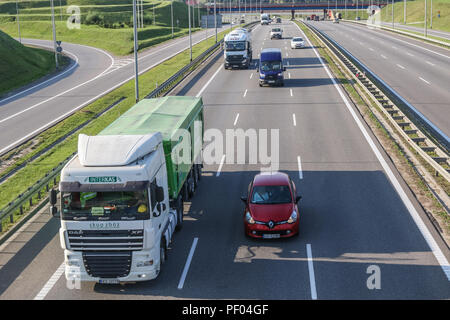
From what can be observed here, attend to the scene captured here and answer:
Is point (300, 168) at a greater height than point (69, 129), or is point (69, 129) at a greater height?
point (69, 129)

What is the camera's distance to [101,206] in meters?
14.3

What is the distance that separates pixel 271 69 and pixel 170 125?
2699cm

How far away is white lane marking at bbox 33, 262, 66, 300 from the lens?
14.6 meters

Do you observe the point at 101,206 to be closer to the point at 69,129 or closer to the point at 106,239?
the point at 106,239

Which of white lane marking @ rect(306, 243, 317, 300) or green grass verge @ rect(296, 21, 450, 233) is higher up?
green grass verge @ rect(296, 21, 450, 233)

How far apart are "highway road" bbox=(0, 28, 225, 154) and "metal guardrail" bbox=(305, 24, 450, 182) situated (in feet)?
68.3

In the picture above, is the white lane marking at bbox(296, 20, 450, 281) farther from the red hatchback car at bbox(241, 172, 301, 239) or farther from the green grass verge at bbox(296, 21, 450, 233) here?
the red hatchback car at bbox(241, 172, 301, 239)

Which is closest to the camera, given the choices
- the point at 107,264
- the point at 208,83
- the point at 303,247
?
the point at 107,264

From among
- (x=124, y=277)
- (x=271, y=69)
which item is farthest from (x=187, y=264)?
(x=271, y=69)

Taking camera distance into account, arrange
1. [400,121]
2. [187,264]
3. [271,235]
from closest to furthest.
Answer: [187,264], [271,235], [400,121]

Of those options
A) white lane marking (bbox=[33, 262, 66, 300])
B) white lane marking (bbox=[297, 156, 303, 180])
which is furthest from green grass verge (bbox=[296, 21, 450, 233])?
white lane marking (bbox=[33, 262, 66, 300])

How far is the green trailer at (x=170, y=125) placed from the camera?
1761cm

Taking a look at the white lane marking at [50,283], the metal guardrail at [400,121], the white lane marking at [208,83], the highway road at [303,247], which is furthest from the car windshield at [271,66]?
the white lane marking at [50,283]
